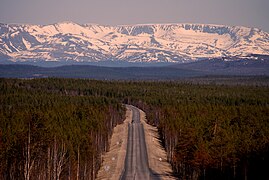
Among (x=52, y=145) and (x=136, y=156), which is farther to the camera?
A: (x=136, y=156)

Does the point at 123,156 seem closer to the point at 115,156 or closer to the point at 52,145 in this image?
the point at 115,156

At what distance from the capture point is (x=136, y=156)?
271ft

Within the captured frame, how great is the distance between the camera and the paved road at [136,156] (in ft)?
225

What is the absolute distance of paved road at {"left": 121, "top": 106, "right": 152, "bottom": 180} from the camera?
225 ft

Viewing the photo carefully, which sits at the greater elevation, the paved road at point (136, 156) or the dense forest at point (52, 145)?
the dense forest at point (52, 145)

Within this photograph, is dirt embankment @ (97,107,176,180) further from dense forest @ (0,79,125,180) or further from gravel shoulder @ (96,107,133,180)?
dense forest @ (0,79,125,180)

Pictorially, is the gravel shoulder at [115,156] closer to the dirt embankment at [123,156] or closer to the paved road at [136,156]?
the dirt embankment at [123,156]

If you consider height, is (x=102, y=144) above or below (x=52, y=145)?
below

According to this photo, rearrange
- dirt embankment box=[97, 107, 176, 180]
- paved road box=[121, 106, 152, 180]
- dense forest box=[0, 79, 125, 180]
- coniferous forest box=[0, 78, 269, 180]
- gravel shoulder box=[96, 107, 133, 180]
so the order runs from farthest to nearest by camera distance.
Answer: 1. dirt embankment box=[97, 107, 176, 180]
2. gravel shoulder box=[96, 107, 133, 180]
3. paved road box=[121, 106, 152, 180]
4. coniferous forest box=[0, 78, 269, 180]
5. dense forest box=[0, 79, 125, 180]

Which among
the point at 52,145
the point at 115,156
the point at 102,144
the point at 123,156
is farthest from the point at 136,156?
the point at 52,145

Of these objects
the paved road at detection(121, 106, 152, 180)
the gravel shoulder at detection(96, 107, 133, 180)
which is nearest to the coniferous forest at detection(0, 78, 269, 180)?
the gravel shoulder at detection(96, 107, 133, 180)

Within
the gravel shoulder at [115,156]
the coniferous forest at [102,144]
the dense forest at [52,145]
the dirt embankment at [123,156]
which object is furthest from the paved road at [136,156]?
the dense forest at [52,145]

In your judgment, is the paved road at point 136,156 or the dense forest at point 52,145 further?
the paved road at point 136,156

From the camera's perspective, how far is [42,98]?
5123 inches
